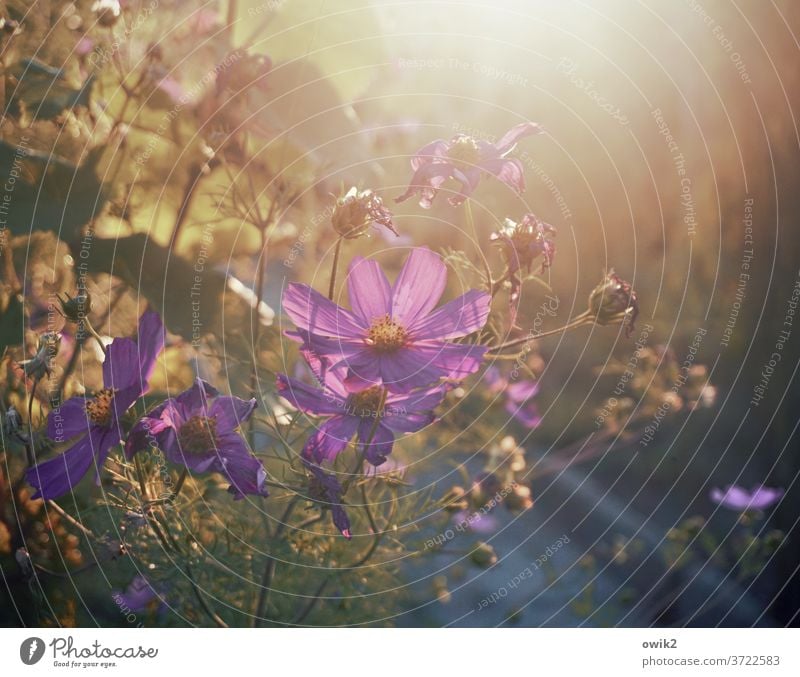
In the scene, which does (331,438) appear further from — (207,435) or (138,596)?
(138,596)

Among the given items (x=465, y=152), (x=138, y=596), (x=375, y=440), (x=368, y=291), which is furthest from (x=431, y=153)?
(x=138, y=596)

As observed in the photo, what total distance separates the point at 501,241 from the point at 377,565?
0.33m

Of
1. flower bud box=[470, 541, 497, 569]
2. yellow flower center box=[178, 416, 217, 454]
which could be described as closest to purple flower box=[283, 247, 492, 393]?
yellow flower center box=[178, 416, 217, 454]

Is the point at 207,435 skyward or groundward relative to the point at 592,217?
groundward

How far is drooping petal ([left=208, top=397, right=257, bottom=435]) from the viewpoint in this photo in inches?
24.4

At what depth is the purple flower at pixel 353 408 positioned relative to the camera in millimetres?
601

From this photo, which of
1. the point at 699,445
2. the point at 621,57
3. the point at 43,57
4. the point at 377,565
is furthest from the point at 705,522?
the point at 43,57

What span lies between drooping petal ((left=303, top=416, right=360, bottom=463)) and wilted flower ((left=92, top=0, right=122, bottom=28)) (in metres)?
0.39

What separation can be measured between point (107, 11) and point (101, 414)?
0.34 meters

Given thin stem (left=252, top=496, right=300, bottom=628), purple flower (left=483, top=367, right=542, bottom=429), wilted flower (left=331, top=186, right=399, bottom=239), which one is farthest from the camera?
purple flower (left=483, top=367, right=542, bottom=429)

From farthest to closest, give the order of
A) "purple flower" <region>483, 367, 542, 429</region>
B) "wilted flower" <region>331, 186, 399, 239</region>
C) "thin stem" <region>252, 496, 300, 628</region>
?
"purple flower" <region>483, 367, 542, 429</region> < "thin stem" <region>252, 496, 300, 628</region> < "wilted flower" <region>331, 186, 399, 239</region>

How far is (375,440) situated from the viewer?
60 cm

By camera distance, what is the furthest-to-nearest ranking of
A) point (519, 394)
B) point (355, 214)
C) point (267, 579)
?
1. point (519, 394)
2. point (267, 579)
3. point (355, 214)

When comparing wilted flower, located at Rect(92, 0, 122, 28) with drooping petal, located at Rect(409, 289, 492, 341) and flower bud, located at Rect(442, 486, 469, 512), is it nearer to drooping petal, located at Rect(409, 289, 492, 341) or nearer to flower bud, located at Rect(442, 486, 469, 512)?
Answer: drooping petal, located at Rect(409, 289, 492, 341)
